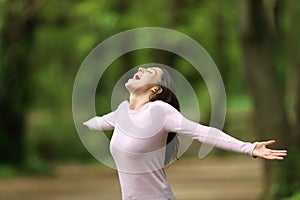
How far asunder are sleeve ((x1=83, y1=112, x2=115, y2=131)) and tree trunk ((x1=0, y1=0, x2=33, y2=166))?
19.9 meters

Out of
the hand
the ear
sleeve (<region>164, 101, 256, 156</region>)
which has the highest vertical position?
the ear

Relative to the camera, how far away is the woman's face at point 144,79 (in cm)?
690

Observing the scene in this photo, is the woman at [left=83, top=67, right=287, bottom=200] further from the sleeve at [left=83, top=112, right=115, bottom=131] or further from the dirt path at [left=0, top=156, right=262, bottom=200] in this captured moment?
the dirt path at [left=0, top=156, right=262, bottom=200]

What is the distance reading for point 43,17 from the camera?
1286 inches

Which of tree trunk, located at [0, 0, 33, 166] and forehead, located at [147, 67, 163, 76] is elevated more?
tree trunk, located at [0, 0, 33, 166]

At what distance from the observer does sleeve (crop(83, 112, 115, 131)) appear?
714 centimetres

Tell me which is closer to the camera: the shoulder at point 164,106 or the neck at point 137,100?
the shoulder at point 164,106

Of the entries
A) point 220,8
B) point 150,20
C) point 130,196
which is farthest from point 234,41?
point 130,196

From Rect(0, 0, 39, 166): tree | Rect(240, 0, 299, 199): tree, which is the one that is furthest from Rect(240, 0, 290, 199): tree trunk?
Rect(0, 0, 39, 166): tree

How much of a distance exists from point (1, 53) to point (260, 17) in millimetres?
11498

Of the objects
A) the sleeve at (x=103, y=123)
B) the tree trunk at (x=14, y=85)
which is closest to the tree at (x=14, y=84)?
the tree trunk at (x=14, y=85)

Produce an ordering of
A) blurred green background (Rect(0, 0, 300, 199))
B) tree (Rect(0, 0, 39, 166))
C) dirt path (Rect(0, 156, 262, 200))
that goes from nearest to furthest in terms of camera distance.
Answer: blurred green background (Rect(0, 0, 300, 199)) < dirt path (Rect(0, 156, 262, 200)) < tree (Rect(0, 0, 39, 166))

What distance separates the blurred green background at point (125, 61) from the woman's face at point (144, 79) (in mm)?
9785

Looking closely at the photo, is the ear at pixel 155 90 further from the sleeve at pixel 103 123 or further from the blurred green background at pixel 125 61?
the blurred green background at pixel 125 61
